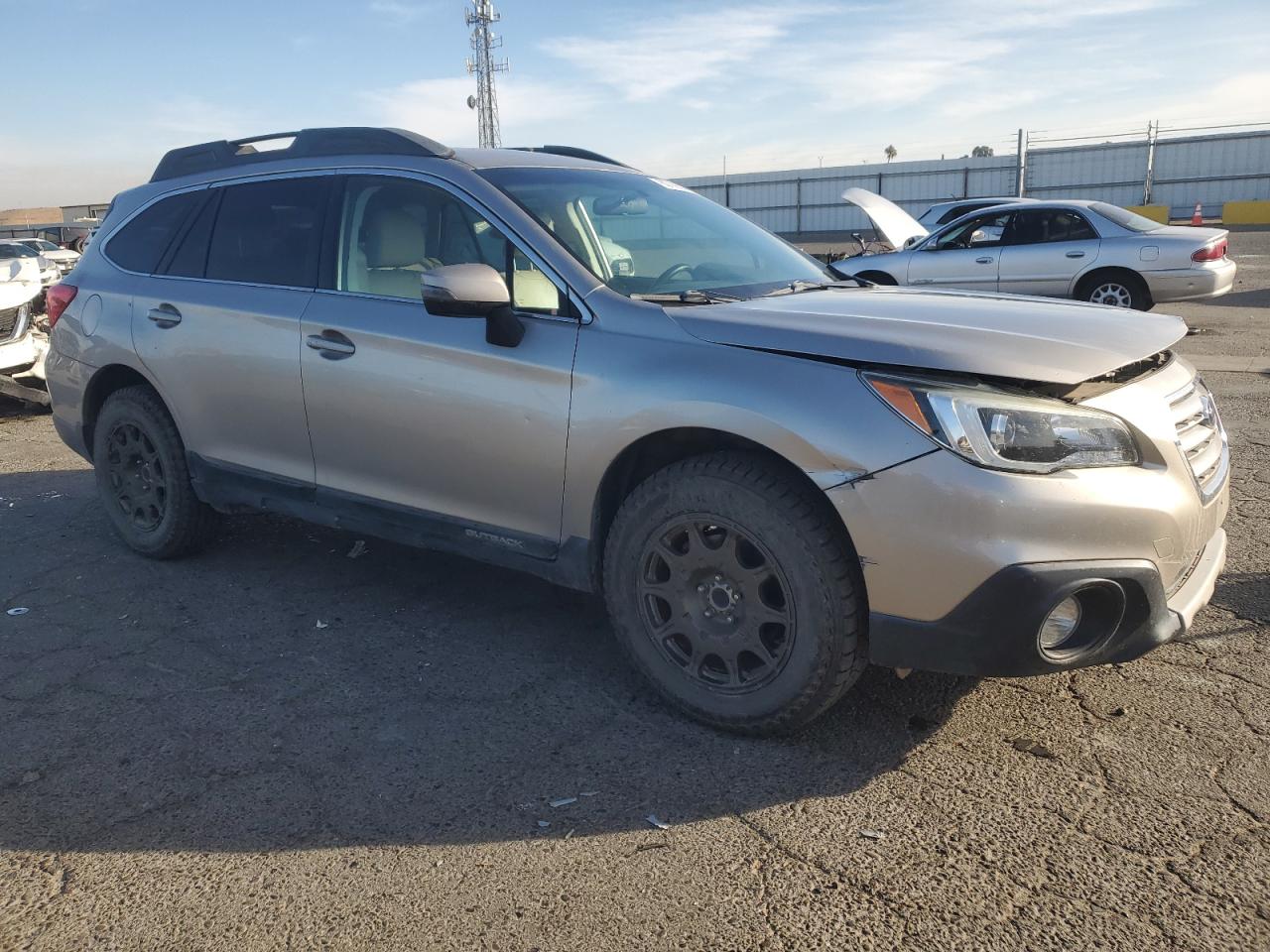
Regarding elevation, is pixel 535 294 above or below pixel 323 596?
above

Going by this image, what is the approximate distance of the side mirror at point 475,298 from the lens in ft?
10.8

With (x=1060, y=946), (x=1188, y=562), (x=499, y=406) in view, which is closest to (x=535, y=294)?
(x=499, y=406)

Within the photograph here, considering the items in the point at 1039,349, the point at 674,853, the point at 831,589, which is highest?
the point at 1039,349

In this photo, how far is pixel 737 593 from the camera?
121 inches

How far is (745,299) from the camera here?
3490 millimetres

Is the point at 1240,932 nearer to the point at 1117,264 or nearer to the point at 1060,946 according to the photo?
the point at 1060,946

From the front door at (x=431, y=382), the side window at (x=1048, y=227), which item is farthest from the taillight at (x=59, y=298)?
the side window at (x=1048, y=227)

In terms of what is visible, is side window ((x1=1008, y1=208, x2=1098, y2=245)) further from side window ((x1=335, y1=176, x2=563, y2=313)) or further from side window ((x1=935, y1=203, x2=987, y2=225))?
side window ((x1=335, y1=176, x2=563, y2=313))

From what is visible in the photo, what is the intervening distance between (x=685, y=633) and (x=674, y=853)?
2.47 feet

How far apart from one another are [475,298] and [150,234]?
96.6 inches

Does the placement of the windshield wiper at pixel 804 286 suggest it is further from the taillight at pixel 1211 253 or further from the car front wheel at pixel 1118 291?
the taillight at pixel 1211 253

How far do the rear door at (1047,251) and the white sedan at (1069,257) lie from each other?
1 centimetres

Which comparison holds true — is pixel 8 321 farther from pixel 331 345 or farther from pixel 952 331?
pixel 952 331

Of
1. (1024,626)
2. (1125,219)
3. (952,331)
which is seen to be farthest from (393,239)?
(1125,219)
